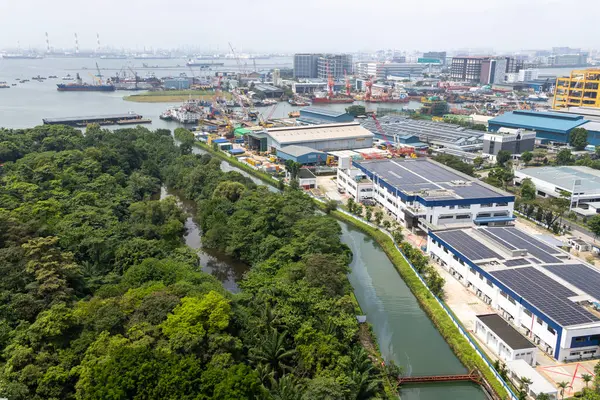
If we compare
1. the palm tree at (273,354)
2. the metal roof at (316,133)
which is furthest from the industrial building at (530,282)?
the metal roof at (316,133)

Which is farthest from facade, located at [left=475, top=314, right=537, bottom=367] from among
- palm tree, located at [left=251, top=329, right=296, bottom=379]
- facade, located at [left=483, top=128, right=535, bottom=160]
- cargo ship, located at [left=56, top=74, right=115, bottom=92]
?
cargo ship, located at [left=56, top=74, right=115, bottom=92]

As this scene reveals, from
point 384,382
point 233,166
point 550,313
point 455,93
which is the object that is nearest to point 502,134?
point 233,166

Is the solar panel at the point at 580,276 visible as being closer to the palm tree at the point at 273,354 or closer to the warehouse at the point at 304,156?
the palm tree at the point at 273,354

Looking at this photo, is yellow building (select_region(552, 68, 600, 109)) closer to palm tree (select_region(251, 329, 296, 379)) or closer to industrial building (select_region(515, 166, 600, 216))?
industrial building (select_region(515, 166, 600, 216))

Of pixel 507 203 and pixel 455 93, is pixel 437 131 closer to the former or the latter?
pixel 507 203

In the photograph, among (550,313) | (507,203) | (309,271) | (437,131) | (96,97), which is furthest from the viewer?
(96,97)

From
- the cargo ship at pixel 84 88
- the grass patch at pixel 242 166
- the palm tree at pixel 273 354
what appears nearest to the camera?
the palm tree at pixel 273 354
